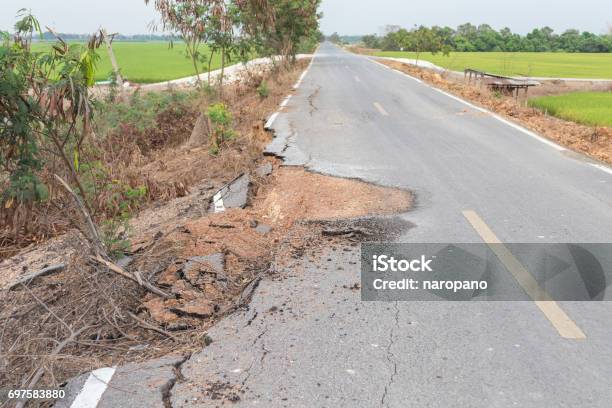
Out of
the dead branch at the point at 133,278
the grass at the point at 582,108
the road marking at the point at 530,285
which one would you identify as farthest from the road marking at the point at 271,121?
the grass at the point at 582,108

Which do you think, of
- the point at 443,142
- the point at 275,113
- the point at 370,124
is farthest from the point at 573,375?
the point at 275,113

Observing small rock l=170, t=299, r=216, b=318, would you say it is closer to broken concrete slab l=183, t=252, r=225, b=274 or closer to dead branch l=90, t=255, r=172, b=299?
dead branch l=90, t=255, r=172, b=299

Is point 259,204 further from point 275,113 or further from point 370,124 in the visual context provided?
point 275,113

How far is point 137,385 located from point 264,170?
5.24 meters

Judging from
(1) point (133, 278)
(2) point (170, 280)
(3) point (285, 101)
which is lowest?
(2) point (170, 280)

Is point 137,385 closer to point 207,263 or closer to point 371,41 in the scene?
point 207,263

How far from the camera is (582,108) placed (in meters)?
15.9

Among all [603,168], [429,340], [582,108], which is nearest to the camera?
[429,340]

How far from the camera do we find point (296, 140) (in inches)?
412

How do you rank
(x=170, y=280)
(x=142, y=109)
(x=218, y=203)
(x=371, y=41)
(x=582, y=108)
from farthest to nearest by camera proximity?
(x=371, y=41) → (x=142, y=109) → (x=582, y=108) → (x=218, y=203) → (x=170, y=280)

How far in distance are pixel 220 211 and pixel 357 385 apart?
12.1 ft

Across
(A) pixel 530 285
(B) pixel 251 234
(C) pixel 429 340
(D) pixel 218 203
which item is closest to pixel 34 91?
(B) pixel 251 234

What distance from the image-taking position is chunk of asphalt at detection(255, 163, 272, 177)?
25.8 feet

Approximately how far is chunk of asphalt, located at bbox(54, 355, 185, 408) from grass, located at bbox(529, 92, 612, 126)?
42.8 feet
